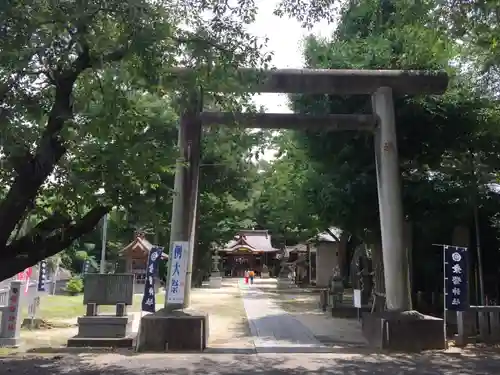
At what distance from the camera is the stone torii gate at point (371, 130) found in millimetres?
10656

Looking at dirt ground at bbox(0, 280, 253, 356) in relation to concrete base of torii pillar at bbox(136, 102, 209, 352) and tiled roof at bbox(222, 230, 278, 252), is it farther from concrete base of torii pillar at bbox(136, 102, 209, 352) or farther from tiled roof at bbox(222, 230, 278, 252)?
tiled roof at bbox(222, 230, 278, 252)

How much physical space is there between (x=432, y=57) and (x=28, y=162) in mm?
9496

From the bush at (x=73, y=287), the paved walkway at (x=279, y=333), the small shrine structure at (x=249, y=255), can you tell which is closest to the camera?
the paved walkway at (x=279, y=333)

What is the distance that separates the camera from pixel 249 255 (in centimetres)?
5269

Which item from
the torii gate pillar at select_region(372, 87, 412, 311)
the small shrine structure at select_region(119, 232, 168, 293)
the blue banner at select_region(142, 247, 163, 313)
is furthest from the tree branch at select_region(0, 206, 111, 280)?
the small shrine structure at select_region(119, 232, 168, 293)

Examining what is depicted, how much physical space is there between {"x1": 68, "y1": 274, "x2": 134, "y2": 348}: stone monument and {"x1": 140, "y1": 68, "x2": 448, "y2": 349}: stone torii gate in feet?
5.81

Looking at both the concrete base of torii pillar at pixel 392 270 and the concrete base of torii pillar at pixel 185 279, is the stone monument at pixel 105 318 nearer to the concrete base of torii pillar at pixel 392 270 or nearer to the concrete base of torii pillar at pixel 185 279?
the concrete base of torii pillar at pixel 185 279

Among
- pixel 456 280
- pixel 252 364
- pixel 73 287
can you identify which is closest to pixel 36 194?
Answer: pixel 252 364

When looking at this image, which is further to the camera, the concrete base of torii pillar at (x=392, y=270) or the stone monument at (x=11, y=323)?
the stone monument at (x=11, y=323)

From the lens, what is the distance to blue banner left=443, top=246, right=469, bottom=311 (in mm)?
11188

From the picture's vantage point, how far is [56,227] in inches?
302

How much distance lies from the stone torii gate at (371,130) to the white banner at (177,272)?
16cm

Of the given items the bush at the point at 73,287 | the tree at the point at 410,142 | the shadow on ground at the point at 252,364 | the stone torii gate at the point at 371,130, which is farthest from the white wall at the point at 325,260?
the shadow on ground at the point at 252,364

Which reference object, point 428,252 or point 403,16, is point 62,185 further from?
point 428,252
